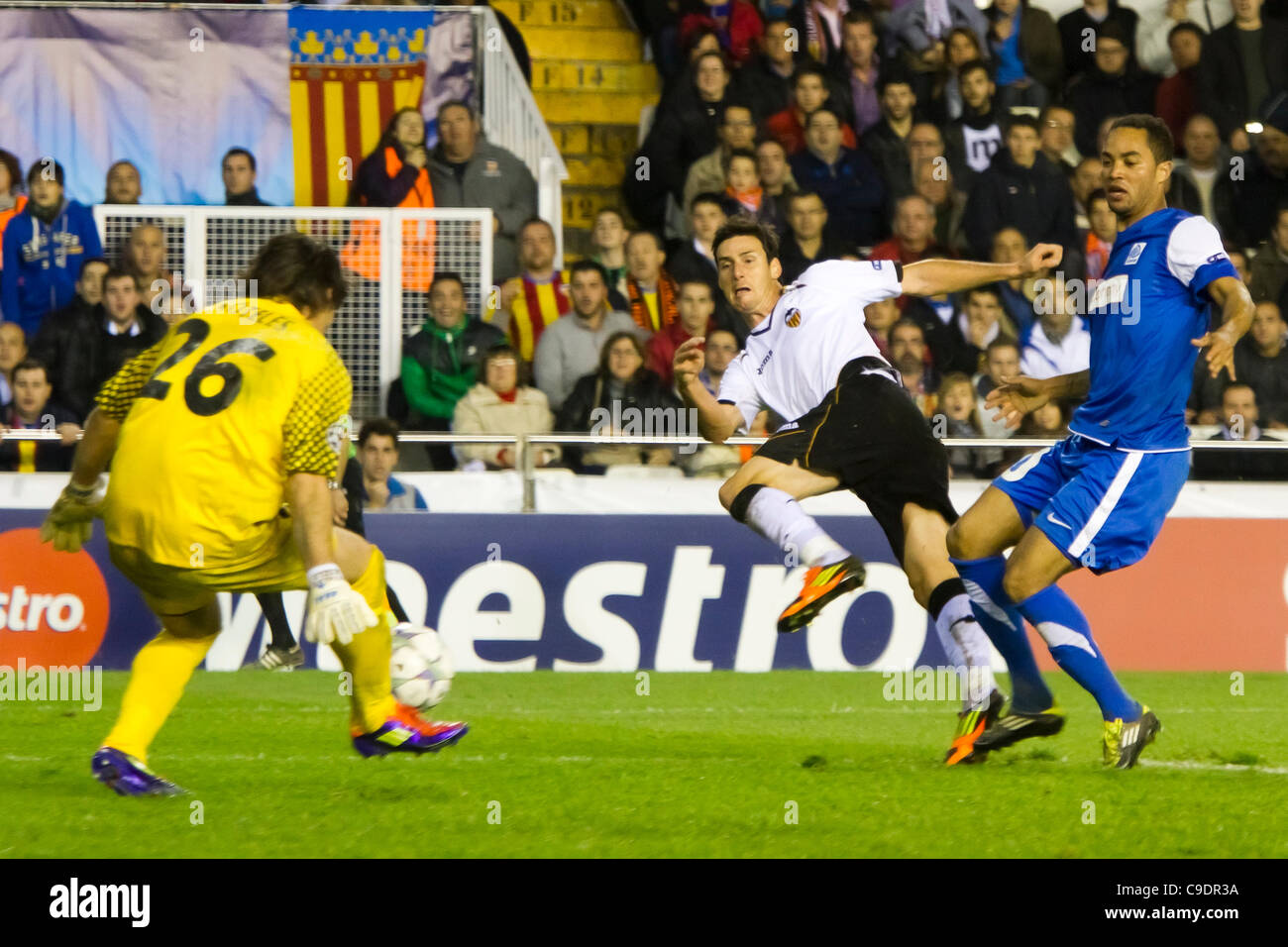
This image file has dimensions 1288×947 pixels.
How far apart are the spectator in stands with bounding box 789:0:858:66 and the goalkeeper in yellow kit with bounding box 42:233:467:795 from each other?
8.10 m

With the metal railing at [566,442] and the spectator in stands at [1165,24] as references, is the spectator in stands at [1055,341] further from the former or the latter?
the spectator in stands at [1165,24]

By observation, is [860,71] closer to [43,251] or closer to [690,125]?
[690,125]

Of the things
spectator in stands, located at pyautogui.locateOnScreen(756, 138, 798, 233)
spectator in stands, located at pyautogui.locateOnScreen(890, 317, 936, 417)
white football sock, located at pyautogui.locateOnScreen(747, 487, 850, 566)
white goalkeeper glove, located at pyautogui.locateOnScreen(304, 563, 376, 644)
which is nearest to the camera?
white goalkeeper glove, located at pyautogui.locateOnScreen(304, 563, 376, 644)

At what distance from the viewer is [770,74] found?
12789 mm

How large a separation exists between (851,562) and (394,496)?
4.56m

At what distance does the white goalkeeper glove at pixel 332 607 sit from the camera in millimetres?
5320

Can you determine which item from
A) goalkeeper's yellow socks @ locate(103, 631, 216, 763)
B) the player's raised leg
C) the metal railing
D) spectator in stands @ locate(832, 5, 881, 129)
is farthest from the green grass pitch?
spectator in stands @ locate(832, 5, 881, 129)

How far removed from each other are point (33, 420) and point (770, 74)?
5.58m

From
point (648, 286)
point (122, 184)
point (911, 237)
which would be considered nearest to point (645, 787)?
point (648, 286)

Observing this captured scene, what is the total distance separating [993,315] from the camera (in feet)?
38.2

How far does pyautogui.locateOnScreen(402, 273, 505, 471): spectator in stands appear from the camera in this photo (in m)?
11.0

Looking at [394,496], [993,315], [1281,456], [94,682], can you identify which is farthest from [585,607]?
[1281,456]

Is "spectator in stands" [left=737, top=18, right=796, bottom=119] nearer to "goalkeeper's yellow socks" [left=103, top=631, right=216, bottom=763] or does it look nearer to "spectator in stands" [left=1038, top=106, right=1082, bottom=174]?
"spectator in stands" [left=1038, top=106, right=1082, bottom=174]

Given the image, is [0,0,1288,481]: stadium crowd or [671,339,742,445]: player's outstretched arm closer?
[671,339,742,445]: player's outstretched arm
